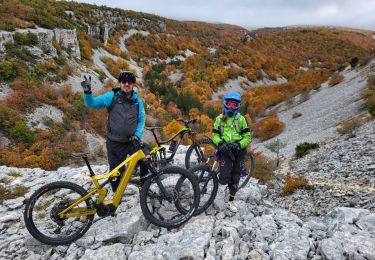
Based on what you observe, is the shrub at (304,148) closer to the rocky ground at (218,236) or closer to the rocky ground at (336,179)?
the rocky ground at (336,179)

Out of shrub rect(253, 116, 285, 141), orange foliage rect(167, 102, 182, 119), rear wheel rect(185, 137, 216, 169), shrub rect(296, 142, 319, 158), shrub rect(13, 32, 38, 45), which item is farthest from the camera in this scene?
orange foliage rect(167, 102, 182, 119)

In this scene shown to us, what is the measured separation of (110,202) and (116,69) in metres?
29.7

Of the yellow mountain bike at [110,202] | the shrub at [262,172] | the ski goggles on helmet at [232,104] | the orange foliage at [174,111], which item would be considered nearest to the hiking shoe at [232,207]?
the yellow mountain bike at [110,202]

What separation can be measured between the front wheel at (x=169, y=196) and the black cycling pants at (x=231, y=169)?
0.97 meters

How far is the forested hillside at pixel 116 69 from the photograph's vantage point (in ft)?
53.7

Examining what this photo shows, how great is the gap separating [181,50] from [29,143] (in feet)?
154

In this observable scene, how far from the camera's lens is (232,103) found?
19.5ft

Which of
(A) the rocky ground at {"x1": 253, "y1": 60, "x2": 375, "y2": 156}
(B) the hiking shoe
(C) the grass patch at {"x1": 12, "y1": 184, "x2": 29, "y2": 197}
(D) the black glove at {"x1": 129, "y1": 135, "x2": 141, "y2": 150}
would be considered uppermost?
(D) the black glove at {"x1": 129, "y1": 135, "x2": 141, "y2": 150}

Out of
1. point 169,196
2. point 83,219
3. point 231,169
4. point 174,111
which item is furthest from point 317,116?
point 83,219

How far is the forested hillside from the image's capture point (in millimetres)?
16359

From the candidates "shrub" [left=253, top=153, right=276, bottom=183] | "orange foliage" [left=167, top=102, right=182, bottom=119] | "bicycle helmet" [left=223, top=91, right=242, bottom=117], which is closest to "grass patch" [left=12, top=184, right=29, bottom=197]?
"bicycle helmet" [left=223, top=91, right=242, bottom=117]

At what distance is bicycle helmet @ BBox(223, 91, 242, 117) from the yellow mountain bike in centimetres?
154

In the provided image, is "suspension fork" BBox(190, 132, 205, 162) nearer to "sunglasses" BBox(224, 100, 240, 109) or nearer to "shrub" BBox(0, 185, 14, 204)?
"sunglasses" BBox(224, 100, 240, 109)

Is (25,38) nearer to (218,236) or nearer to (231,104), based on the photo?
(231,104)
